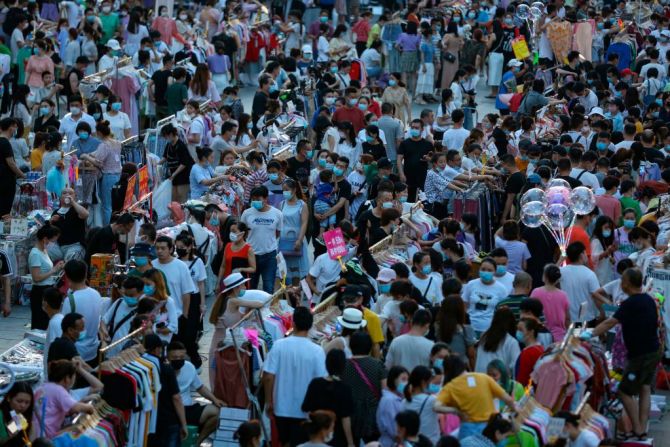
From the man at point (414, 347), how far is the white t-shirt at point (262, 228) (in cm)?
385

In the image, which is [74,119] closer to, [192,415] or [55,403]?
[192,415]

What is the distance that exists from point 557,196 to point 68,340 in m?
5.59

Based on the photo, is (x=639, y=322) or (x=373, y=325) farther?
(x=639, y=322)

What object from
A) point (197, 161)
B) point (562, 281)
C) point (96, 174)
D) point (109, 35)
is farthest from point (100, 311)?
point (109, 35)

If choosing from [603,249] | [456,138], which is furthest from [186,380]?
[456,138]

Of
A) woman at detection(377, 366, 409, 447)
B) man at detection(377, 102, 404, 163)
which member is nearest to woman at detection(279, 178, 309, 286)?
man at detection(377, 102, 404, 163)

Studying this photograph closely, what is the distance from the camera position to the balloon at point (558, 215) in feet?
50.0

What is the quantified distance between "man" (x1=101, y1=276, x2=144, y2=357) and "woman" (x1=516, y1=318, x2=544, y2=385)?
3120mm

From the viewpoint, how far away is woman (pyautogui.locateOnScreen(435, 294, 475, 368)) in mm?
12586

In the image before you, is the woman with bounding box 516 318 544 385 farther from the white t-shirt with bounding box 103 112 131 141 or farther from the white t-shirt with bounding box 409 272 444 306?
the white t-shirt with bounding box 103 112 131 141

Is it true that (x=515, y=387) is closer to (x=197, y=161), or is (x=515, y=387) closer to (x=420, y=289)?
(x=420, y=289)

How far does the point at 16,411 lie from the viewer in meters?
11.0

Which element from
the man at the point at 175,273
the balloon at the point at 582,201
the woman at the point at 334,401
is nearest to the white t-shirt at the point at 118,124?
the man at the point at 175,273

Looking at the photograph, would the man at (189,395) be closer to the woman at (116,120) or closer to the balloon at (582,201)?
the balloon at (582,201)
